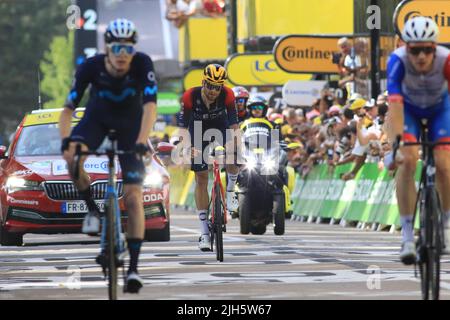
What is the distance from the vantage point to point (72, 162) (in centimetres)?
A: 1225

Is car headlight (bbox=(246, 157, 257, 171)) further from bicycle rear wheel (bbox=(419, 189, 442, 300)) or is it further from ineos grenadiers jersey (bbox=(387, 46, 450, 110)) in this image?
bicycle rear wheel (bbox=(419, 189, 442, 300))

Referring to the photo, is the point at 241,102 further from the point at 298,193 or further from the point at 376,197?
the point at 298,193

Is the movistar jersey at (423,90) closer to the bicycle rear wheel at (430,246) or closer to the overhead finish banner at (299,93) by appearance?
the bicycle rear wheel at (430,246)

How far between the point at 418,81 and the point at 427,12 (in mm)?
13239

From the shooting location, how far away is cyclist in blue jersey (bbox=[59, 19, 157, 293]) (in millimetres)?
12195

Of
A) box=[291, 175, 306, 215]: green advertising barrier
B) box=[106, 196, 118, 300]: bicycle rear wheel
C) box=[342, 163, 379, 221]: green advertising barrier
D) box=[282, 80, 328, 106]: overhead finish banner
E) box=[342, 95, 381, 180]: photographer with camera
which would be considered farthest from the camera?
box=[282, 80, 328, 106]: overhead finish banner

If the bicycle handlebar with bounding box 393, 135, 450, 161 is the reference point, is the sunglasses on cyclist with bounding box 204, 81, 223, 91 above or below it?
below

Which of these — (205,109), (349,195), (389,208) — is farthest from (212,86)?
(349,195)

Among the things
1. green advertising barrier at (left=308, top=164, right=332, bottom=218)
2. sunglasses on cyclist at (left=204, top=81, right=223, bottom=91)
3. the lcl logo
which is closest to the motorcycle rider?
sunglasses on cyclist at (left=204, top=81, right=223, bottom=91)

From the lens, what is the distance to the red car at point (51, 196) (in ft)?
62.6

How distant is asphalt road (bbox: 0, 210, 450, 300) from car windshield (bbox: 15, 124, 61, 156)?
114 centimetres

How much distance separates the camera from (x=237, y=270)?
1527 cm

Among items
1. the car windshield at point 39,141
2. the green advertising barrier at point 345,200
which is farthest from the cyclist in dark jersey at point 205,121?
the green advertising barrier at point 345,200
